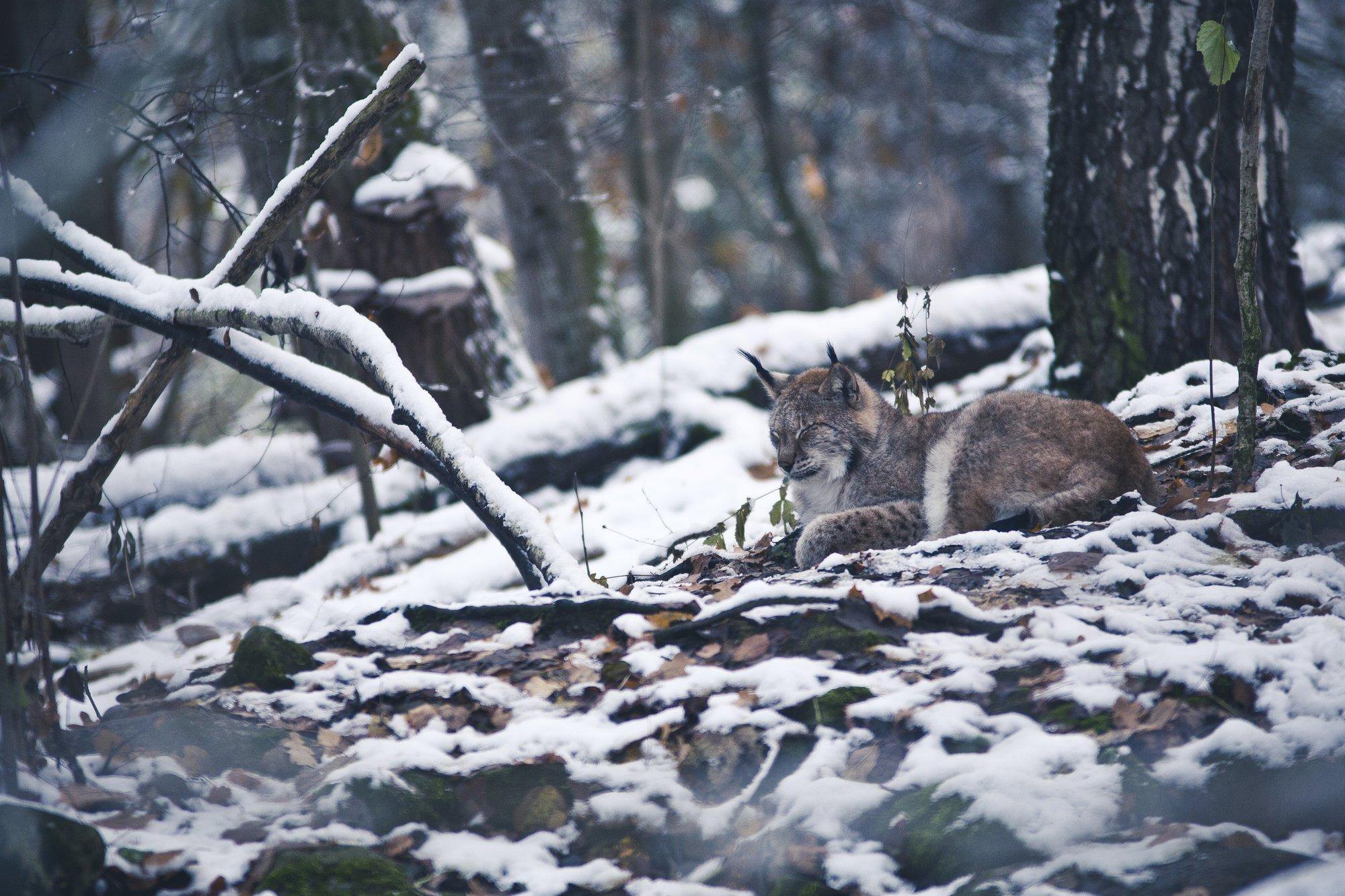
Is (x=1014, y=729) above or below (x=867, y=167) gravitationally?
below

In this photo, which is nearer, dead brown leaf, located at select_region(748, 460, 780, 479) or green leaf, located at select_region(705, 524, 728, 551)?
green leaf, located at select_region(705, 524, 728, 551)

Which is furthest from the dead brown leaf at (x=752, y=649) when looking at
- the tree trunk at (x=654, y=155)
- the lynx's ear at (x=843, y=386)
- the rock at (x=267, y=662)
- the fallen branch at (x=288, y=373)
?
the tree trunk at (x=654, y=155)

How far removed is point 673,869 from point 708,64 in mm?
14278

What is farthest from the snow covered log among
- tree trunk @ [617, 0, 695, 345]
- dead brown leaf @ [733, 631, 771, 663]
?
dead brown leaf @ [733, 631, 771, 663]

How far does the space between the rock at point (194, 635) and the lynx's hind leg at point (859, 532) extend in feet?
10.9

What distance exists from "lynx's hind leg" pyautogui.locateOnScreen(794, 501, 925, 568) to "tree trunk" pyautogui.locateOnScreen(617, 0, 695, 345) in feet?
22.4

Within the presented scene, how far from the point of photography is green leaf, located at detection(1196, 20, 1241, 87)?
358cm

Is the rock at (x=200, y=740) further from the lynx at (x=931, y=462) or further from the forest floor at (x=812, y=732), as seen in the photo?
the lynx at (x=931, y=462)

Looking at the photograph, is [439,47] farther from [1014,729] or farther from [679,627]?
[1014,729]

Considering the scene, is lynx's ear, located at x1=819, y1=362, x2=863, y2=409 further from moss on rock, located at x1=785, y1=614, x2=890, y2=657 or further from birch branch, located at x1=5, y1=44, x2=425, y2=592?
birch branch, located at x1=5, y1=44, x2=425, y2=592

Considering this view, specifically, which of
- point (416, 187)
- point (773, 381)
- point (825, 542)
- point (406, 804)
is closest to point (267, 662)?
point (406, 804)

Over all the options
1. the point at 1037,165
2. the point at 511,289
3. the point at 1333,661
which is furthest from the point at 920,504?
the point at 1037,165

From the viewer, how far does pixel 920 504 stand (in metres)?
4.66

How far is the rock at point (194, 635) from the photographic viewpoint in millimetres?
5305
